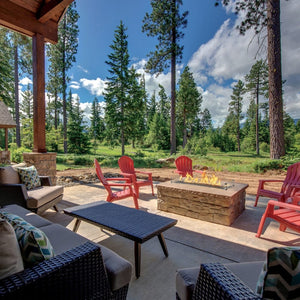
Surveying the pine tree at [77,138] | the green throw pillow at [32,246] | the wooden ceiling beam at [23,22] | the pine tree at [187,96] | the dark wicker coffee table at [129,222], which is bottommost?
the dark wicker coffee table at [129,222]

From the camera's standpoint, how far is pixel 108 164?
10.2 metres

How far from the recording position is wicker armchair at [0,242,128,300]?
80 cm

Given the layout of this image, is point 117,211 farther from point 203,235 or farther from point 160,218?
point 203,235

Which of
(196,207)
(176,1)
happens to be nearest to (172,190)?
(196,207)

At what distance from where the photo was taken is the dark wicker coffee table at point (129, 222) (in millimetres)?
1651

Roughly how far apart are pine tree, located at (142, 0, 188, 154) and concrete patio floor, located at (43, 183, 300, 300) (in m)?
8.97

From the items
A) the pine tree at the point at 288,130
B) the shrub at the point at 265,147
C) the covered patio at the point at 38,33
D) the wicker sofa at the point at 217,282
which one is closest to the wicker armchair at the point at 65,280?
the wicker sofa at the point at 217,282

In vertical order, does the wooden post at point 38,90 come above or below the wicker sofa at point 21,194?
above

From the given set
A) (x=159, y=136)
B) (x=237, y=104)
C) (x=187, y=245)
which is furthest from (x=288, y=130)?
(x=187, y=245)

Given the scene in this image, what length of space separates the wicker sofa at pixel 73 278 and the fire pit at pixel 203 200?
191 centimetres

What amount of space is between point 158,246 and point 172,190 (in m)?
1.14

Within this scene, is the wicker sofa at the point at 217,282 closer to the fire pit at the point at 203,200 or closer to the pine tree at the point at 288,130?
the fire pit at the point at 203,200

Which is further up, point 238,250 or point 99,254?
point 99,254

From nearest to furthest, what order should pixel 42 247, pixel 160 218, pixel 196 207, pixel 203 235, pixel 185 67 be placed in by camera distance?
pixel 42 247, pixel 160 218, pixel 203 235, pixel 196 207, pixel 185 67
